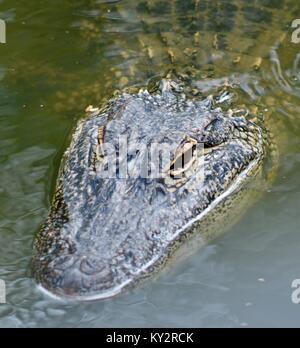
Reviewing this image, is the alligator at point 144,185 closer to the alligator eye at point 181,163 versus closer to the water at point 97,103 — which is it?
the alligator eye at point 181,163

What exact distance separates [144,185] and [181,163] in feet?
1.18

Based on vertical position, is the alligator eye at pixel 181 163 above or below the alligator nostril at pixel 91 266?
above

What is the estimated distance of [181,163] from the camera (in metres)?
4.97

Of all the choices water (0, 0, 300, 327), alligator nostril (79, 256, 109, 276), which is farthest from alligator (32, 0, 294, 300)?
water (0, 0, 300, 327)

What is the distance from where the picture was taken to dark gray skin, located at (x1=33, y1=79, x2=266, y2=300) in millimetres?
4254

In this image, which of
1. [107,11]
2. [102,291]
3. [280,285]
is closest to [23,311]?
[102,291]

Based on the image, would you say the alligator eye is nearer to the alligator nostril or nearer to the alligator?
the alligator

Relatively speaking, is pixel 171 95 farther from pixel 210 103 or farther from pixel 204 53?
pixel 204 53

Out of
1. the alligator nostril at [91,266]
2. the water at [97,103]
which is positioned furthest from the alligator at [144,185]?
the water at [97,103]

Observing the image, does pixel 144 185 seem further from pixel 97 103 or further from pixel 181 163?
pixel 97 103

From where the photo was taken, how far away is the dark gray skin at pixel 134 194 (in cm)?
425

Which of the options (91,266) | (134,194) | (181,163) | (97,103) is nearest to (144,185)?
(134,194)

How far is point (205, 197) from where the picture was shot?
16.6ft
